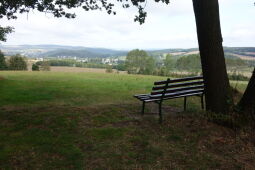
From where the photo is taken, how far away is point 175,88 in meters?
6.05

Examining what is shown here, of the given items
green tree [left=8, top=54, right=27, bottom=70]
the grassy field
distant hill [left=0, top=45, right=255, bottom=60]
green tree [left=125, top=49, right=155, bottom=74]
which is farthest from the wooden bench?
green tree [left=125, top=49, right=155, bottom=74]

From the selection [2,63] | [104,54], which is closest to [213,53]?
[2,63]

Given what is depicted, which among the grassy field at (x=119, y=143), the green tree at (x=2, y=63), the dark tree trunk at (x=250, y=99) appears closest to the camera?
the grassy field at (x=119, y=143)

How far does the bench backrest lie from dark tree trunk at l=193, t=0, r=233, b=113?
2.28 feet

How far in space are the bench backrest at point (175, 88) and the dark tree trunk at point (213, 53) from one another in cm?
70

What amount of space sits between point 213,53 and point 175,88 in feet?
4.99

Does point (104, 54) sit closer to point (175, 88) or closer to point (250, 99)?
point (175, 88)

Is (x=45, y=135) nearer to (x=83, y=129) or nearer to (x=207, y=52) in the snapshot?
(x=83, y=129)

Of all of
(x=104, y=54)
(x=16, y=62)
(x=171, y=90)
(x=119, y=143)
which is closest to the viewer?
(x=119, y=143)

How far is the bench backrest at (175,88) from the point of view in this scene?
5.35 meters

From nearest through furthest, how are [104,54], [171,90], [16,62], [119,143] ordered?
[119,143] < [171,90] < [16,62] < [104,54]

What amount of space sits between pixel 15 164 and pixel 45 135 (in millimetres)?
1183

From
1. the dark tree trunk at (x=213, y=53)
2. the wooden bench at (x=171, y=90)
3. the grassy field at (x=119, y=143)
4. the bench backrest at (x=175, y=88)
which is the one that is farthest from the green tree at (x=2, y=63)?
the dark tree trunk at (x=213, y=53)

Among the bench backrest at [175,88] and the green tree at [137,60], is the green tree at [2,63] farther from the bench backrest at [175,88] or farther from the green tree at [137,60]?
the bench backrest at [175,88]
